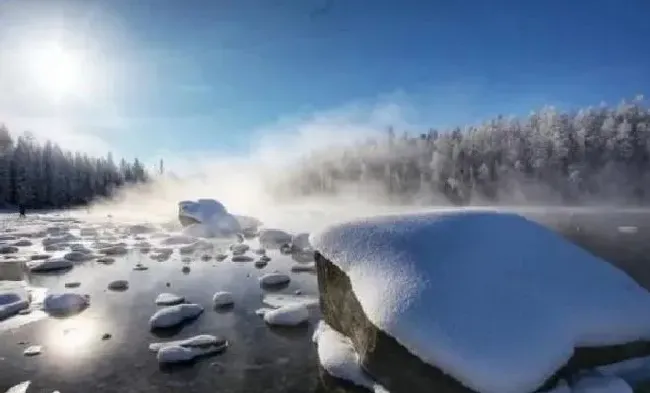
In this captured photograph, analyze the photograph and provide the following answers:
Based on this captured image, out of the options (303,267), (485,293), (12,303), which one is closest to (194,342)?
(485,293)

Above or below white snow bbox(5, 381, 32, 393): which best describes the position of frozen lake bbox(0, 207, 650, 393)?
below

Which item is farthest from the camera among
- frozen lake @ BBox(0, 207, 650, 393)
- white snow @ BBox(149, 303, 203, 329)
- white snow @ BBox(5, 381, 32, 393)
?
white snow @ BBox(149, 303, 203, 329)

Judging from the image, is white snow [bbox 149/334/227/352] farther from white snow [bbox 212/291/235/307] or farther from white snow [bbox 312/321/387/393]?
white snow [bbox 212/291/235/307]

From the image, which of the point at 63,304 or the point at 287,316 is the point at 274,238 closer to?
the point at 63,304

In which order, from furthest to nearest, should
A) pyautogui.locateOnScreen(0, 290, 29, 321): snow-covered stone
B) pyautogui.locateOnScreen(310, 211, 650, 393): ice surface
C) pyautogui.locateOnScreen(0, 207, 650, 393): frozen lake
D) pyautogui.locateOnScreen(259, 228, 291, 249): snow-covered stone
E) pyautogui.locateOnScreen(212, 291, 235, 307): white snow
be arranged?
1. pyautogui.locateOnScreen(259, 228, 291, 249): snow-covered stone
2. pyautogui.locateOnScreen(212, 291, 235, 307): white snow
3. pyautogui.locateOnScreen(0, 290, 29, 321): snow-covered stone
4. pyautogui.locateOnScreen(0, 207, 650, 393): frozen lake
5. pyautogui.locateOnScreen(310, 211, 650, 393): ice surface

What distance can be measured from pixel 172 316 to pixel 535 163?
7410 cm

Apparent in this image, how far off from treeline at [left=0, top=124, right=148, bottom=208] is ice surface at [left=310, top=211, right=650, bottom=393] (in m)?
86.5

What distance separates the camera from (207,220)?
152 feet

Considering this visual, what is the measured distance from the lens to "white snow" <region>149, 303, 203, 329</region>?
53.3ft

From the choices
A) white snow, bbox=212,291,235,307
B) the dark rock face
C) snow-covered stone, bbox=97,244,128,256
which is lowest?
snow-covered stone, bbox=97,244,128,256

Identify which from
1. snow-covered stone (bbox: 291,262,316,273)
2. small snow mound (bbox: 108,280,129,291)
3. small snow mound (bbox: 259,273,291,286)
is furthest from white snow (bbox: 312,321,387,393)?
small snow mound (bbox: 108,280,129,291)

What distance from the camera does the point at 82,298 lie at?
19.8 meters

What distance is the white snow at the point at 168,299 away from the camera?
63.2 feet

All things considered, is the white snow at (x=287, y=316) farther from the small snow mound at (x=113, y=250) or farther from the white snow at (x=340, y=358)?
the small snow mound at (x=113, y=250)
